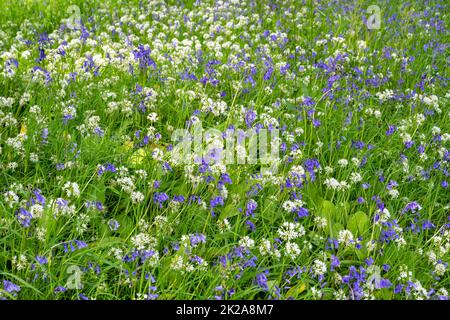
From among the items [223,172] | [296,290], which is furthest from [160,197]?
[296,290]

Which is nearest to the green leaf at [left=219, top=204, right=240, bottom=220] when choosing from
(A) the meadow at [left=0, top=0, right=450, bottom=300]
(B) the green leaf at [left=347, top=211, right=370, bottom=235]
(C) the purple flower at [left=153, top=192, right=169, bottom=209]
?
(A) the meadow at [left=0, top=0, right=450, bottom=300]

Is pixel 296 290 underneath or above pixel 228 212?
underneath

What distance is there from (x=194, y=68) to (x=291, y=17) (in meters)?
2.26

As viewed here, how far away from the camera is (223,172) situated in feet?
11.3

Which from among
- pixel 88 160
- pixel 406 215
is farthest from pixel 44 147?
pixel 406 215

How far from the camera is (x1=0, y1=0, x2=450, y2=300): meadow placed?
2918mm

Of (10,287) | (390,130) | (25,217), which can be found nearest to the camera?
(10,287)

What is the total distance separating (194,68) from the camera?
5.16 meters

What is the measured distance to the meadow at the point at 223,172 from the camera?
2918 millimetres

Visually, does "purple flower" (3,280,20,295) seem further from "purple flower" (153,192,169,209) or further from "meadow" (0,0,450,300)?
"purple flower" (153,192,169,209)

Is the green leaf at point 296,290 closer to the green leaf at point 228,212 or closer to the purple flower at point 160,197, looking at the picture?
the green leaf at point 228,212

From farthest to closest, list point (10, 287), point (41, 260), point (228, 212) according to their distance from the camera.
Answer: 1. point (228, 212)
2. point (41, 260)
3. point (10, 287)

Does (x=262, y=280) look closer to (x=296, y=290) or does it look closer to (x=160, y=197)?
(x=296, y=290)

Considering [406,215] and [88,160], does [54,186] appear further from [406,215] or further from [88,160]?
[406,215]
